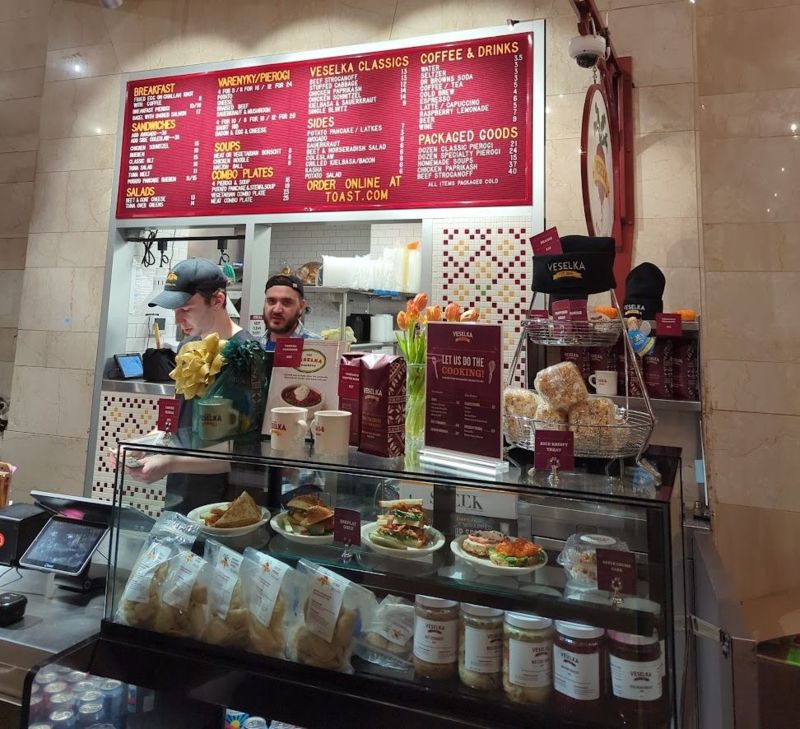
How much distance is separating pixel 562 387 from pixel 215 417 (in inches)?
34.1

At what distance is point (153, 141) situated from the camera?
12.1 feet

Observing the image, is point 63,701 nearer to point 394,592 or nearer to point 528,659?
point 394,592

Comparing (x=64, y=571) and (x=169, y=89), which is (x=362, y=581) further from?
(x=169, y=89)

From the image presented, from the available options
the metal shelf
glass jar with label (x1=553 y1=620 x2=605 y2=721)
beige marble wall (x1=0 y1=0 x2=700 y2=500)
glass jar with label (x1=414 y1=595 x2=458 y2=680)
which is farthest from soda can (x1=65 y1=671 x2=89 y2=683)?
beige marble wall (x1=0 y1=0 x2=700 y2=500)

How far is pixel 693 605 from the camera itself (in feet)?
5.73

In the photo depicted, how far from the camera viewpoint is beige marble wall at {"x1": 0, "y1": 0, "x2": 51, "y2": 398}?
432cm

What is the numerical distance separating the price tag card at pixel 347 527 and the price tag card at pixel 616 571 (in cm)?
51

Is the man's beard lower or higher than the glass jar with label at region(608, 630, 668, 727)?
higher

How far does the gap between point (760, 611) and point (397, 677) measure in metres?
2.03

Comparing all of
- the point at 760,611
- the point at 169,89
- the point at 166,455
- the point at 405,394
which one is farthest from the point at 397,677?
the point at 169,89

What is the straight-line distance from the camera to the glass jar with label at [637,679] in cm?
97

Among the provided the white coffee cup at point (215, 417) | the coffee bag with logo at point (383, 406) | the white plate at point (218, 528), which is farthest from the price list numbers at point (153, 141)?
the coffee bag with logo at point (383, 406)

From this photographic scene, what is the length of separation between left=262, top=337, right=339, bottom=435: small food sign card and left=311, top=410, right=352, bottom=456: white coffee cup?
111mm

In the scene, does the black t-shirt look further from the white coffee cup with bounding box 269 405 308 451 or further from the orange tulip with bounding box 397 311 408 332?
the orange tulip with bounding box 397 311 408 332
